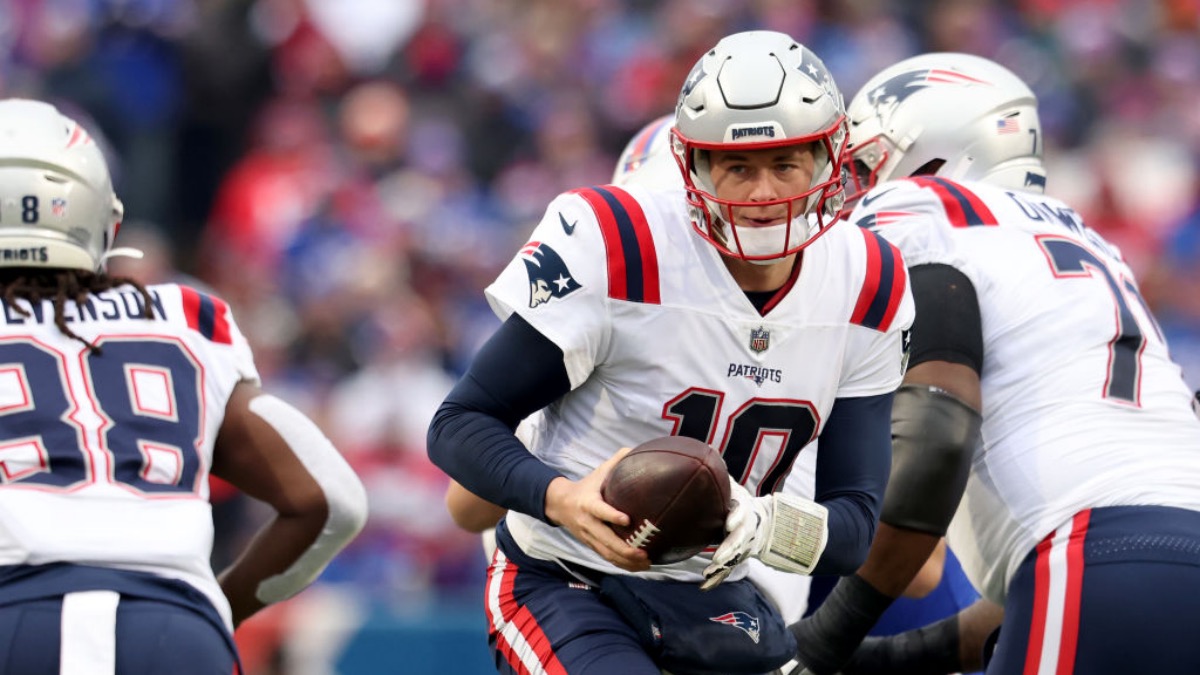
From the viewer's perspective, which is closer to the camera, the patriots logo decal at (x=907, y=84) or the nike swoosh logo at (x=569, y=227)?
the nike swoosh logo at (x=569, y=227)

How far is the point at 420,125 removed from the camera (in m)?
11.4

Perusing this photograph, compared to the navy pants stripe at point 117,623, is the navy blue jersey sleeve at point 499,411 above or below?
above

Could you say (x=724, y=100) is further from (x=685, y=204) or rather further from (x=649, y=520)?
(x=649, y=520)

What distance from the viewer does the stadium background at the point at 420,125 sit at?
396 inches

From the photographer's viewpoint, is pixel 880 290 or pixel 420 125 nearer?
pixel 880 290

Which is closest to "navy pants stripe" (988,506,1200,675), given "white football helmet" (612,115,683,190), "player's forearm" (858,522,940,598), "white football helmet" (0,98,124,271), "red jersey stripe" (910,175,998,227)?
"player's forearm" (858,522,940,598)

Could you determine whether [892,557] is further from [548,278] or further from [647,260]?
[548,278]

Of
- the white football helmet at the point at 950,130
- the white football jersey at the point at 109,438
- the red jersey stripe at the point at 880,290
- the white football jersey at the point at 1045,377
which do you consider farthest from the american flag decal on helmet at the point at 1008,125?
the white football jersey at the point at 109,438

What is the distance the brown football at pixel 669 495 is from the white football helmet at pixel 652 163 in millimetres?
1756

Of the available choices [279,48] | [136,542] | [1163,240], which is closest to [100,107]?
[279,48]

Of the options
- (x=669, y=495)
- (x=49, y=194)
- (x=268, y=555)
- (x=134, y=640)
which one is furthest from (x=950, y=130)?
(x=134, y=640)

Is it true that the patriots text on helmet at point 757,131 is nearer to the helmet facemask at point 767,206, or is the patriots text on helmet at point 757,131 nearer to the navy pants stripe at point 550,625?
the helmet facemask at point 767,206

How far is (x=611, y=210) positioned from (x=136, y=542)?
3.61 ft

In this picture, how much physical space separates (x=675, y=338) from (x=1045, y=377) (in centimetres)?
96
